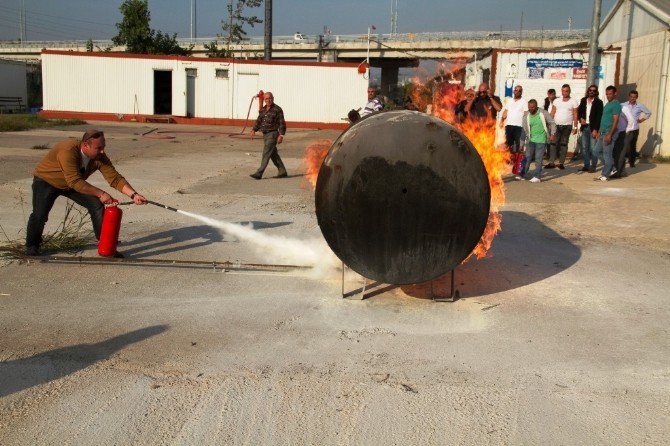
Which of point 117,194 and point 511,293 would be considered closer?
point 511,293

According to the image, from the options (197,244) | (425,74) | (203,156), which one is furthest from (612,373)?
(203,156)

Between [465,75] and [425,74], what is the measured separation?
891 centimetres

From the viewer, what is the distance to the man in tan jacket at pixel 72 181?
688 centimetres

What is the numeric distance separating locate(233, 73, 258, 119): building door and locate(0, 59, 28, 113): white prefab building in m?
19.2

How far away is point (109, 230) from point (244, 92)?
27694 millimetres

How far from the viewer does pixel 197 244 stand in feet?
26.1

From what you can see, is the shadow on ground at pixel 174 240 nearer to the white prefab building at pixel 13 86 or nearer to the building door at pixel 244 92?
the building door at pixel 244 92

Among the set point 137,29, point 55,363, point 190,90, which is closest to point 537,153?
point 55,363

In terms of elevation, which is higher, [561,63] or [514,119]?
[561,63]

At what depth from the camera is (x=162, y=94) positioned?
37.0 m

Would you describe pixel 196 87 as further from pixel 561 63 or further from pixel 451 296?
pixel 451 296

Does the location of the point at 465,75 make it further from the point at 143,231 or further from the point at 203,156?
the point at 143,231

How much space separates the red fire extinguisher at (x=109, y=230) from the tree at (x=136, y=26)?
46.8 m

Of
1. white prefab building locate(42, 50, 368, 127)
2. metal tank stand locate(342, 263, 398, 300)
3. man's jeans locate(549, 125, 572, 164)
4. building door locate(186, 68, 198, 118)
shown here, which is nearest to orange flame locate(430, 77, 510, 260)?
metal tank stand locate(342, 263, 398, 300)
